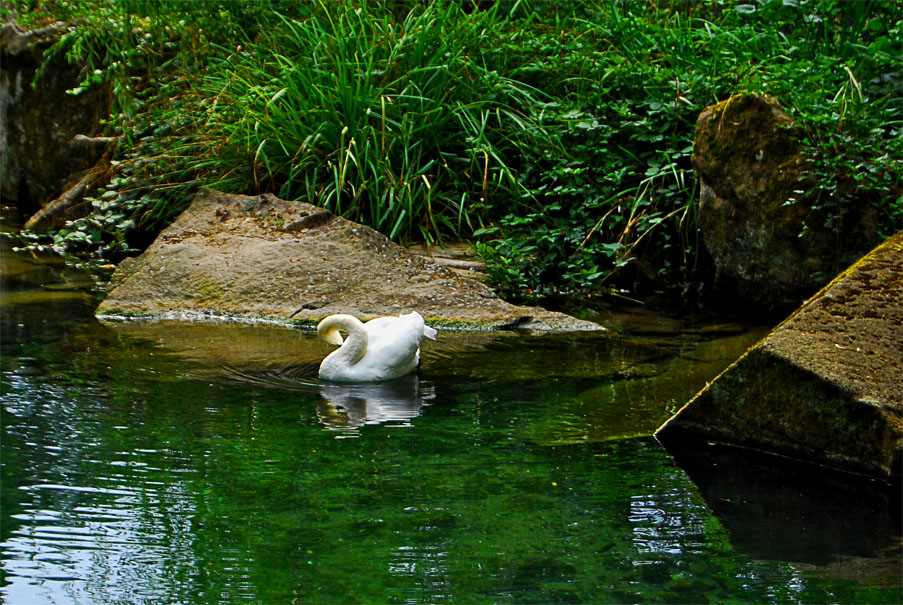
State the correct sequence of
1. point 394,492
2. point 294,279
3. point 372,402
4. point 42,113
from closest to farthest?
1. point 394,492
2. point 372,402
3. point 294,279
4. point 42,113

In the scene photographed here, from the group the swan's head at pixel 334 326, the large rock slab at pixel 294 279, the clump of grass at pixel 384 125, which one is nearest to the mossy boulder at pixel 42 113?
the clump of grass at pixel 384 125

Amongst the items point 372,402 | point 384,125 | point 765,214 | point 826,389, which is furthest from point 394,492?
point 384,125

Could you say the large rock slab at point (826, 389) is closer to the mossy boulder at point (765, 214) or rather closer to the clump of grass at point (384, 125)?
the mossy boulder at point (765, 214)

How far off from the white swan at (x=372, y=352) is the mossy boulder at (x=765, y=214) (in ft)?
7.87

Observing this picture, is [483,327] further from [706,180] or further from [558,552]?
[558,552]

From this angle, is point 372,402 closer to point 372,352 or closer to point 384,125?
point 372,352

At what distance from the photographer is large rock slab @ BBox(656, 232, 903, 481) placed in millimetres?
3225

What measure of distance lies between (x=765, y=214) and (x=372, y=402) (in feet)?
9.61

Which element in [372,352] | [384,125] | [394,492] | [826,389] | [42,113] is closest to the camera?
[394,492]

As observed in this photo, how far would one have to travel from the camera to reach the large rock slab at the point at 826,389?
3.22m

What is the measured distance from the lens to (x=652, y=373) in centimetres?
Answer: 449

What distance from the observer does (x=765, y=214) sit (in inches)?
229

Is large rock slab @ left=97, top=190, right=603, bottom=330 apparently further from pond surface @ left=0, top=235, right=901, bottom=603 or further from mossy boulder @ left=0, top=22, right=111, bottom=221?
mossy boulder @ left=0, top=22, right=111, bottom=221

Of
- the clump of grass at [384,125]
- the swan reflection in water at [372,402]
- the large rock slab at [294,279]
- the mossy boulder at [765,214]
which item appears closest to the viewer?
the swan reflection in water at [372,402]
